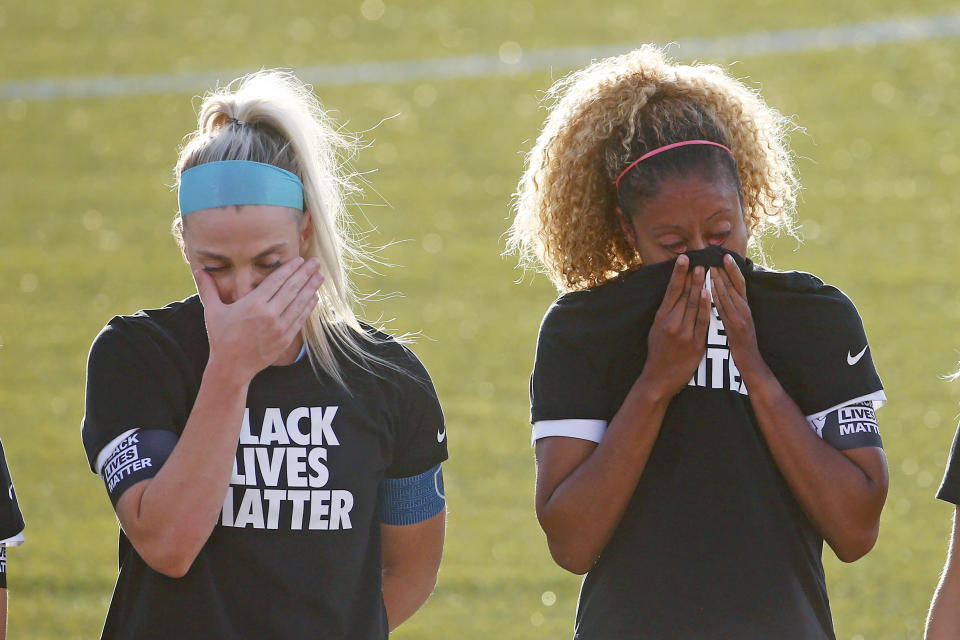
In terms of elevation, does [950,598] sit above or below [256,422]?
below

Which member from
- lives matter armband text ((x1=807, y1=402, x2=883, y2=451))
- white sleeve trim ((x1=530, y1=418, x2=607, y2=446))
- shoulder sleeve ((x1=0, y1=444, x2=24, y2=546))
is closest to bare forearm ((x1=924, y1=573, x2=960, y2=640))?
lives matter armband text ((x1=807, y1=402, x2=883, y2=451))

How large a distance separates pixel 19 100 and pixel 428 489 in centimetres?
1232

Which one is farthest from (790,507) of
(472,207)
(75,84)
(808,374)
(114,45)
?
(114,45)

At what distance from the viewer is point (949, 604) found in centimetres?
270

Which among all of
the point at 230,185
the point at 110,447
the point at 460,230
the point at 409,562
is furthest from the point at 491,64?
the point at 110,447

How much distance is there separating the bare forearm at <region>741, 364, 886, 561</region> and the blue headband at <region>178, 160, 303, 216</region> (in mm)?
1010

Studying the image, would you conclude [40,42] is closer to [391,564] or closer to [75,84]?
[75,84]

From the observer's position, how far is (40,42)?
15734 millimetres

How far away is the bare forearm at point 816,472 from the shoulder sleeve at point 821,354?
0.26 ft

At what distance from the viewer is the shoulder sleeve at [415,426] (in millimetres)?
2873

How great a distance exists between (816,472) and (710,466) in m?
0.21

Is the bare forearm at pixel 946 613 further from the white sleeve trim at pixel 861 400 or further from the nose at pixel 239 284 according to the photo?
the nose at pixel 239 284

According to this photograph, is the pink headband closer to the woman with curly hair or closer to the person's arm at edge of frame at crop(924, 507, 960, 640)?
the woman with curly hair

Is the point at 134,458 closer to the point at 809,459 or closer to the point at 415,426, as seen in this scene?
the point at 415,426
